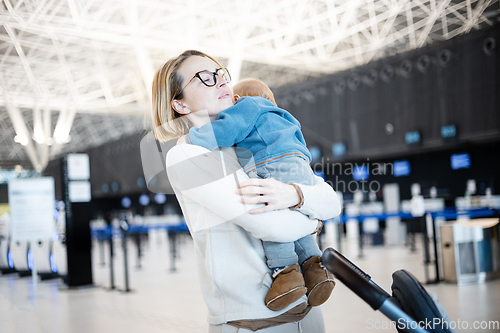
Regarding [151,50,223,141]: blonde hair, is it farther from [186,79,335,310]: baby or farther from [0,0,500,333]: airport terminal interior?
A: [186,79,335,310]: baby

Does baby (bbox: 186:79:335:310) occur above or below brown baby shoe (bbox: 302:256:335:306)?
above

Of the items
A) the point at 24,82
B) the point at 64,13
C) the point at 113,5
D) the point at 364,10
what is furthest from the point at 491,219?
the point at 113,5

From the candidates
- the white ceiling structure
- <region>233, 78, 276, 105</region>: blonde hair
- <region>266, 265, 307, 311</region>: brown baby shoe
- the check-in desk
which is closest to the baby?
<region>266, 265, 307, 311</region>: brown baby shoe

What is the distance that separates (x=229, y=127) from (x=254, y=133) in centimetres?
10

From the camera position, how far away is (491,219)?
19.9 feet

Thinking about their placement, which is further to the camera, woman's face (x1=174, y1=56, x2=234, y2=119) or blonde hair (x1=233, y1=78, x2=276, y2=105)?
blonde hair (x1=233, y1=78, x2=276, y2=105)

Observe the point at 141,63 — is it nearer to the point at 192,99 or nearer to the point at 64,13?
the point at 64,13

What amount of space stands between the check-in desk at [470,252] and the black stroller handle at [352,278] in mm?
5133

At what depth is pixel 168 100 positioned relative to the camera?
1.33 m

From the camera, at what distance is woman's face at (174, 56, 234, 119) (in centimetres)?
131

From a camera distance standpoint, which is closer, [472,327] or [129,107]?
[472,327]

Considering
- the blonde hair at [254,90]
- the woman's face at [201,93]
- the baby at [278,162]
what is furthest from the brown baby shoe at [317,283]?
the blonde hair at [254,90]

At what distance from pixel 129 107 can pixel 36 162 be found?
62.3ft

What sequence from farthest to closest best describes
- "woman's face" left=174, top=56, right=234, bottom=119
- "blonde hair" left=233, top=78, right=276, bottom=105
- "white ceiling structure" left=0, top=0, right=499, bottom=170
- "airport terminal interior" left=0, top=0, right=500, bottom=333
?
"white ceiling structure" left=0, top=0, right=499, bottom=170 < "blonde hair" left=233, top=78, right=276, bottom=105 < "airport terminal interior" left=0, top=0, right=500, bottom=333 < "woman's face" left=174, top=56, right=234, bottom=119
